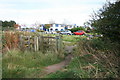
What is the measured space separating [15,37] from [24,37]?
2.05 ft

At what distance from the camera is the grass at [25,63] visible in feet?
17.3

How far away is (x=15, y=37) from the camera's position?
982cm

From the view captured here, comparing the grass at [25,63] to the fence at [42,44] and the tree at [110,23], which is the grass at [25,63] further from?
the tree at [110,23]

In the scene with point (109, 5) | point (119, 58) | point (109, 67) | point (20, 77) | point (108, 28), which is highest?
point (109, 5)

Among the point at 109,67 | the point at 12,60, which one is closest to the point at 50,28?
the point at 12,60

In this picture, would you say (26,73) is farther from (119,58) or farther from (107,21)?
(107,21)

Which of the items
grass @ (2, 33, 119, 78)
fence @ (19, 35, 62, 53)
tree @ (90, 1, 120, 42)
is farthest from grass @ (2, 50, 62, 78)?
tree @ (90, 1, 120, 42)

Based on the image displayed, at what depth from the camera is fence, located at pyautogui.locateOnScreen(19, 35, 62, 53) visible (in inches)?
371

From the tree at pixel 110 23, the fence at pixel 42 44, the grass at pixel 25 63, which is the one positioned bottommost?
the grass at pixel 25 63

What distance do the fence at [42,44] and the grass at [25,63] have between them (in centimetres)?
101

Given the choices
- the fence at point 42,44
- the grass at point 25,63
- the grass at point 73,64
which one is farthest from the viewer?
the fence at point 42,44

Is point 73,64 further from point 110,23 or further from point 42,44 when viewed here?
point 42,44

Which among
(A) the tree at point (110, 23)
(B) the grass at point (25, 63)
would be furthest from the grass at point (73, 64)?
(A) the tree at point (110, 23)

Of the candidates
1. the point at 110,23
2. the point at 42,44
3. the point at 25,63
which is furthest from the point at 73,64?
the point at 42,44
